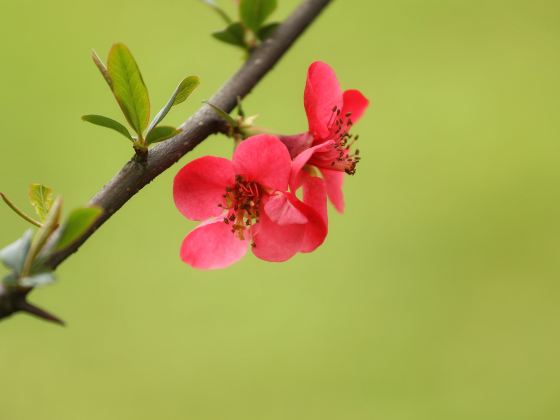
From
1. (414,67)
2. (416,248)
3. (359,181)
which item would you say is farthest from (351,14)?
(416,248)

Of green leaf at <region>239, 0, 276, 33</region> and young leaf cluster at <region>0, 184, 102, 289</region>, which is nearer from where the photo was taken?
young leaf cluster at <region>0, 184, 102, 289</region>

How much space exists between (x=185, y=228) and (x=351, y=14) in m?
0.99

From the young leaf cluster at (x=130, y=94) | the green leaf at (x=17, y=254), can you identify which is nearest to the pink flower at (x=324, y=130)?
the young leaf cluster at (x=130, y=94)

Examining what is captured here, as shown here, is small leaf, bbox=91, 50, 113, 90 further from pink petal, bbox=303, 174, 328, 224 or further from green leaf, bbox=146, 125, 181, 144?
pink petal, bbox=303, 174, 328, 224

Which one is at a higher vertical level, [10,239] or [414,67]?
[414,67]

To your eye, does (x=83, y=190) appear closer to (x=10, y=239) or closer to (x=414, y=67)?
(x=10, y=239)

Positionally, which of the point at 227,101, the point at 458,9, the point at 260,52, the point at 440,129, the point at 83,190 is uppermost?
the point at 458,9

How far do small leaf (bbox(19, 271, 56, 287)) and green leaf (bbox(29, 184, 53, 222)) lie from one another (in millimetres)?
137

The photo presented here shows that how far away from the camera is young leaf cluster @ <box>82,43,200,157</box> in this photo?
0.52 m

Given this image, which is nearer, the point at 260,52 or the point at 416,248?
the point at 260,52

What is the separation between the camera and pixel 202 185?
60 centimetres

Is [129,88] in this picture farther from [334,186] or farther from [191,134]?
[334,186]

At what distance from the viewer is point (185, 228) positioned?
6.96 feet

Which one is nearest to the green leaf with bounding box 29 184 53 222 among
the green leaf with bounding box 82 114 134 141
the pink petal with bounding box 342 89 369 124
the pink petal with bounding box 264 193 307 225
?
the green leaf with bounding box 82 114 134 141
